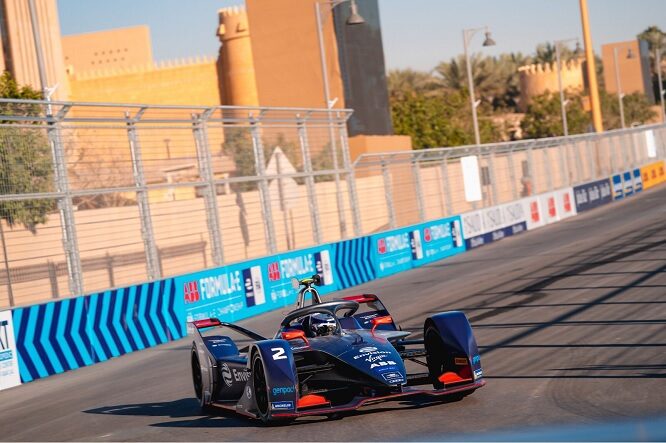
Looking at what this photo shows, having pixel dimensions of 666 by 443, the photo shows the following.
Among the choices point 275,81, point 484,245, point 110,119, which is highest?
point 275,81

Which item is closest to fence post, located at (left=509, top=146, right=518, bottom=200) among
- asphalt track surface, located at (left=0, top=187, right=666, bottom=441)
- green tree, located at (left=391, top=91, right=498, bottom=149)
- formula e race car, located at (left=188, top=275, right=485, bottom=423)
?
asphalt track surface, located at (left=0, top=187, right=666, bottom=441)

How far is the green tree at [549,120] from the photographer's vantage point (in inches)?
3349

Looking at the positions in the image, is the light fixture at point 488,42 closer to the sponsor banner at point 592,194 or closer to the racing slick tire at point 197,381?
the sponsor banner at point 592,194

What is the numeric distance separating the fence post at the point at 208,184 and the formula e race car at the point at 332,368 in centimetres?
1000

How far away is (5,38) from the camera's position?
41.8 m

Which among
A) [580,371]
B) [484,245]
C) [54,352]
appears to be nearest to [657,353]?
[580,371]

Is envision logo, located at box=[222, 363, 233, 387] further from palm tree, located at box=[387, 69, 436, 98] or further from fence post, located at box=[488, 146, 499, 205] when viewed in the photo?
palm tree, located at box=[387, 69, 436, 98]

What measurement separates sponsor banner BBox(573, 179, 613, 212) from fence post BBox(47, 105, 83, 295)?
93.2ft

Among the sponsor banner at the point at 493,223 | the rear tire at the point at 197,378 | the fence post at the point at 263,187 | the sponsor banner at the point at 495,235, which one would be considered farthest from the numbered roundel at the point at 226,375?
the sponsor banner at the point at 495,235

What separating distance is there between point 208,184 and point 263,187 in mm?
1854

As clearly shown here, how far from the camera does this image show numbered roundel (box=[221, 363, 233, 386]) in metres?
10.3

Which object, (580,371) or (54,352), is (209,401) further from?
(54,352)

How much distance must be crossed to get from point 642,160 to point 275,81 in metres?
20.1

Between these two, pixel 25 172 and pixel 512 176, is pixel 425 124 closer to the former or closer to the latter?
pixel 512 176
